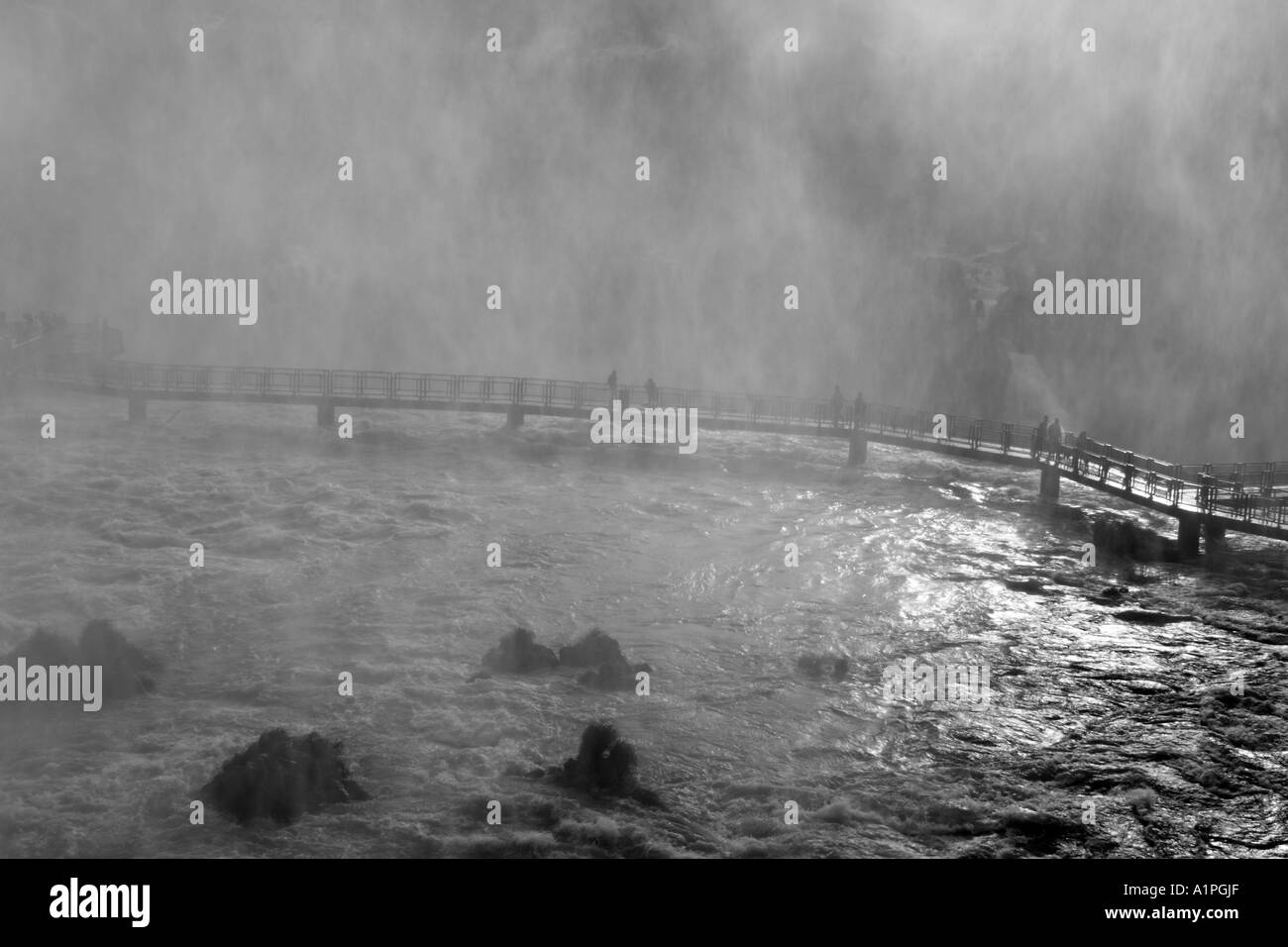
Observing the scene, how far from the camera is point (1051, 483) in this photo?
122ft

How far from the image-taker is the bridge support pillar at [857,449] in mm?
41906

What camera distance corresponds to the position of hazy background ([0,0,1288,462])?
6781 cm

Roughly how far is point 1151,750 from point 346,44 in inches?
3322

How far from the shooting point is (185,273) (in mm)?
76750

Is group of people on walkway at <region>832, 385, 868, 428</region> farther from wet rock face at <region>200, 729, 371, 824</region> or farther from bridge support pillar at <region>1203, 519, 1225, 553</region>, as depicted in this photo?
wet rock face at <region>200, 729, 371, 824</region>

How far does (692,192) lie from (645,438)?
40.6 metres

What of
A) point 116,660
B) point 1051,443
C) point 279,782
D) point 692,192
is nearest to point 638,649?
point 279,782

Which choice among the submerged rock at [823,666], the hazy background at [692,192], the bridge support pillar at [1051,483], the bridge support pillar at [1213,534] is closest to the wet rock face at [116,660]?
the submerged rock at [823,666]

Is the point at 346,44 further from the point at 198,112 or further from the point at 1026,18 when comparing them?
the point at 1026,18

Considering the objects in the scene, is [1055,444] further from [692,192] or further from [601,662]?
[692,192]

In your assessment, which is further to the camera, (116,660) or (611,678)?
(611,678)

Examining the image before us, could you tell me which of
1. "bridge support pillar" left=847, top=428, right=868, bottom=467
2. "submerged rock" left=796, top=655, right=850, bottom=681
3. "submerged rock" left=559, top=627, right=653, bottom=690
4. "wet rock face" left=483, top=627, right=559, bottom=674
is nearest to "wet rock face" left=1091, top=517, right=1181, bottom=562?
"bridge support pillar" left=847, top=428, right=868, bottom=467
